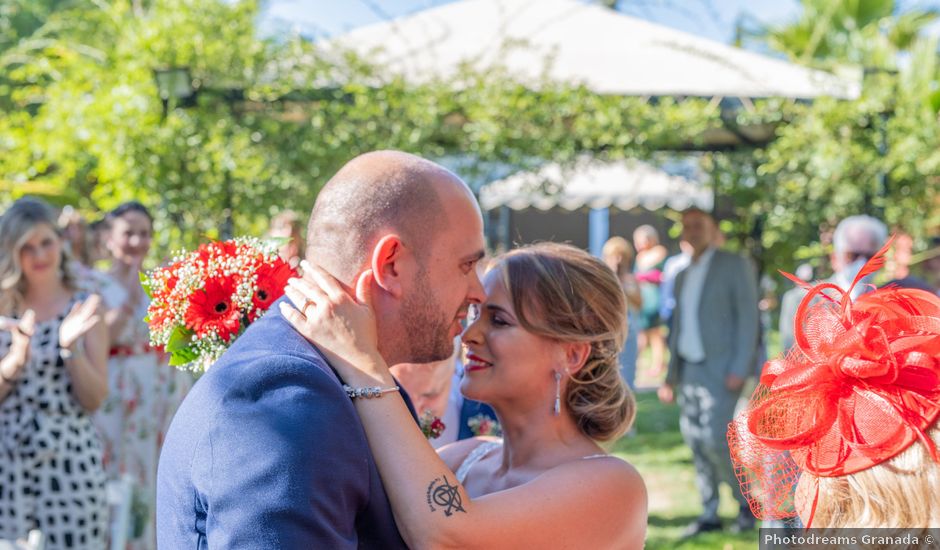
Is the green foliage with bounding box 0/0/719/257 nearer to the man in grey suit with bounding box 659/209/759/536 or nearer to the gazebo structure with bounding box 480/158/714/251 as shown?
the gazebo structure with bounding box 480/158/714/251

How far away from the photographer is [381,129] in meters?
7.36

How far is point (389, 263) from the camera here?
1958 mm

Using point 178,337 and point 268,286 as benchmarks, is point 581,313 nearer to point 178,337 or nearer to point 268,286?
point 268,286

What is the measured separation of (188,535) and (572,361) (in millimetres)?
1293

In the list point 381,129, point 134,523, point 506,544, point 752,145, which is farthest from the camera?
point 752,145

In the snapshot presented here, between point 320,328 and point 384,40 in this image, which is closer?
point 320,328

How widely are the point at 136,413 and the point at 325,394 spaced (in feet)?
15.6

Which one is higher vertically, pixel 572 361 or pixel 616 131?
pixel 572 361

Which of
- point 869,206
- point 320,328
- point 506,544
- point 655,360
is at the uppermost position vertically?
point 320,328

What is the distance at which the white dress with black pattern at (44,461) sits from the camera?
14.7ft

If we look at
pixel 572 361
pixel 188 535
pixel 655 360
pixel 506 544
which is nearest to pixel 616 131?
pixel 572 361

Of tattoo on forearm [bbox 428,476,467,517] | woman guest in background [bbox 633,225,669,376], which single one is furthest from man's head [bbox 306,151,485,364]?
woman guest in background [bbox 633,225,669,376]

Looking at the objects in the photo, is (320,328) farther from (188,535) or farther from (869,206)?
(869,206)

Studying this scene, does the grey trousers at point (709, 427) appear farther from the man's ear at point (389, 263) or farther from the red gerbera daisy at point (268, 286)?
the man's ear at point (389, 263)
